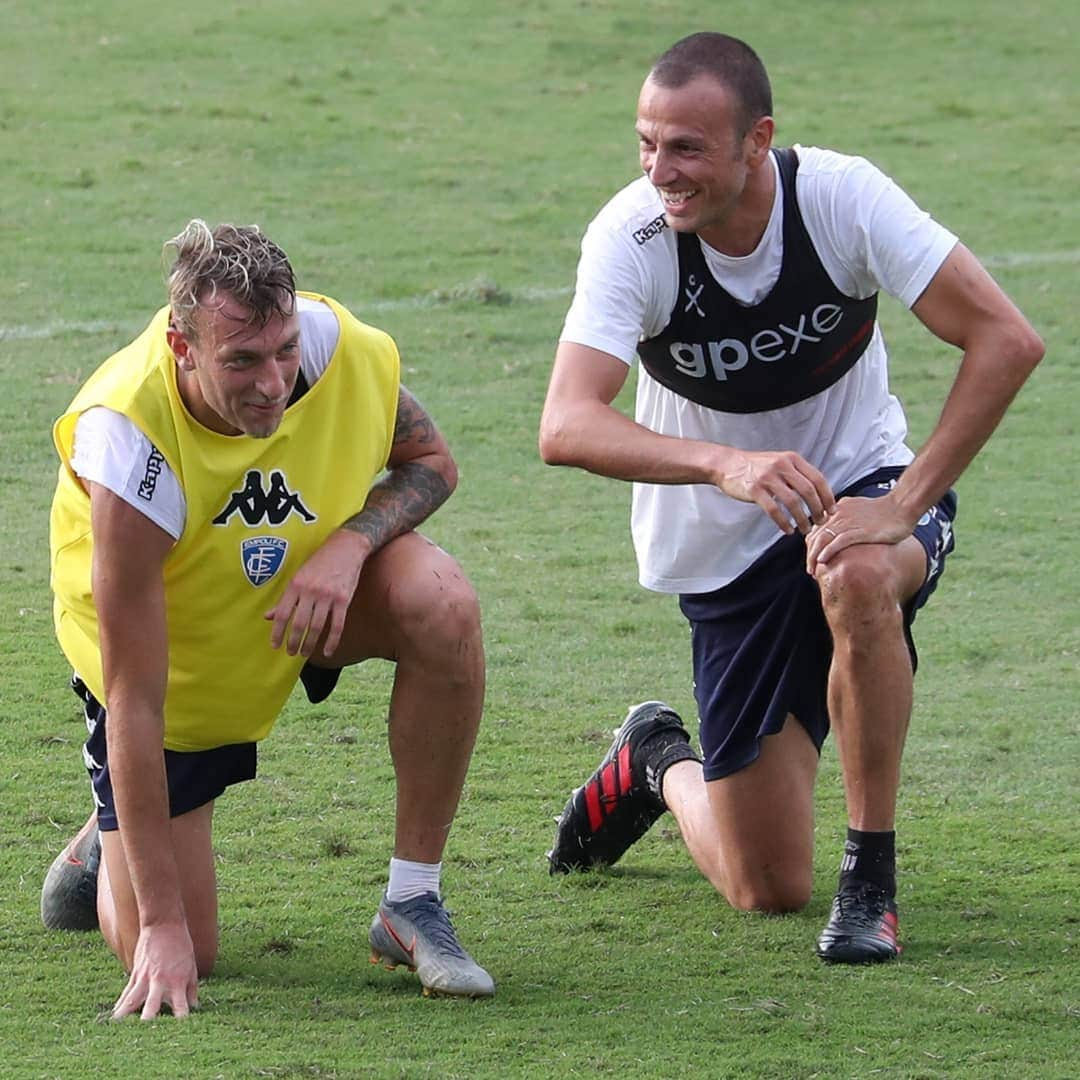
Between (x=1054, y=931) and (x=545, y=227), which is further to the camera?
(x=545, y=227)

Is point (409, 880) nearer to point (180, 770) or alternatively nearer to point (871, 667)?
point (180, 770)

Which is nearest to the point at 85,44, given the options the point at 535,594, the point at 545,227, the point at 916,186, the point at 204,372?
the point at 545,227

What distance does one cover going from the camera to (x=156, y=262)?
10227 millimetres

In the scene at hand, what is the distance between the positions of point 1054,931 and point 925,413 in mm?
4530

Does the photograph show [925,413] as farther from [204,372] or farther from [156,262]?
[204,372]

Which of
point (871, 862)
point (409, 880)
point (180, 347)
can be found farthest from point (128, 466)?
point (871, 862)

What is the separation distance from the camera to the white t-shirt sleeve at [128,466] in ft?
12.0

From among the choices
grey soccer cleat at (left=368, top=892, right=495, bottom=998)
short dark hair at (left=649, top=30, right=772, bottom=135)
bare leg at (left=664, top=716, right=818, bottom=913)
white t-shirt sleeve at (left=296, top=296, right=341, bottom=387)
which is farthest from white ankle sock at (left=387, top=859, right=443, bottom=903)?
short dark hair at (left=649, top=30, right=772, bottom=135)

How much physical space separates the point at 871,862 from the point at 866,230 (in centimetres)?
122

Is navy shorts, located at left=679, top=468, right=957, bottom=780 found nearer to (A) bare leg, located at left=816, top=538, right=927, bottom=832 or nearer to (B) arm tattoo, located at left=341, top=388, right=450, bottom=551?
(A) bare leg, located at left=816, top=538, right=927, bottom=832

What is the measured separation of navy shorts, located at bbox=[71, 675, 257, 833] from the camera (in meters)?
4.04

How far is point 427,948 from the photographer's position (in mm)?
3869

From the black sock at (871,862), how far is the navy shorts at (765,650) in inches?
17.2

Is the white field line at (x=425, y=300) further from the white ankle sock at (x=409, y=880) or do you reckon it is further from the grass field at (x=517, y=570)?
the white ankle sock at (x=409, y=880)
